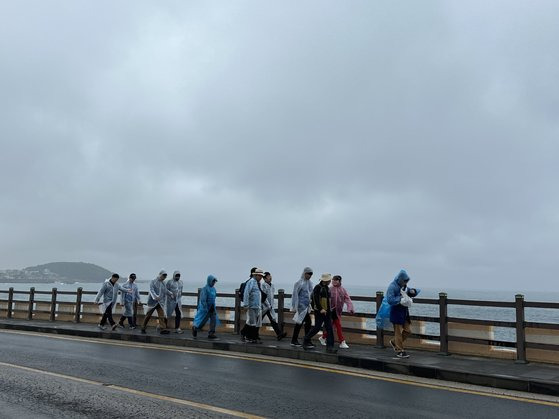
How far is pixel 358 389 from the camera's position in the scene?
316 inches

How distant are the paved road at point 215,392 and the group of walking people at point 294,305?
127 centimetres

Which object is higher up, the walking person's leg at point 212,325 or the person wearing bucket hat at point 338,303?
the person wearing bucket hat at point 338,303

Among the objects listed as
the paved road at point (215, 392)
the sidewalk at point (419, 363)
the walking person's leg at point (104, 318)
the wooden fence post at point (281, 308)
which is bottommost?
the paved road at point (215, 392)

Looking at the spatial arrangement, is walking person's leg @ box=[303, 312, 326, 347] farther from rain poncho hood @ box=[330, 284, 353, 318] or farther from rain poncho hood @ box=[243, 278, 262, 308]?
rain poncho hood @ box=[243, 278, 262, 308]

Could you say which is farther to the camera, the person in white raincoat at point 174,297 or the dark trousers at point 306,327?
the person in white raincoat at point 174,297

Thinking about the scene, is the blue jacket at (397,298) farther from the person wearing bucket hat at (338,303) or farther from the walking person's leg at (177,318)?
the walking person's leg at (177,318)

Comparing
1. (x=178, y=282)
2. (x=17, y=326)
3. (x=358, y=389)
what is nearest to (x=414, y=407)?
(x=358, y=389)

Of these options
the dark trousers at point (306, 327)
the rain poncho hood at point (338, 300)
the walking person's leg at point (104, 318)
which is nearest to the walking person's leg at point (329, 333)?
the rain poncho hood at point (338, 300)

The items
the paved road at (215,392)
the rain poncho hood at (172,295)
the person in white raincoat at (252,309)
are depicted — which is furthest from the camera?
the rain poncho hood at (172,295)

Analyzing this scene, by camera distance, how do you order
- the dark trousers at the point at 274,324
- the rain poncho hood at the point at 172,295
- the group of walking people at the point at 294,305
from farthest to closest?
the rain poncho hood at the point at 172,295, the dark trousers at the point at 274,324, the group of walking people at the point at 294,305

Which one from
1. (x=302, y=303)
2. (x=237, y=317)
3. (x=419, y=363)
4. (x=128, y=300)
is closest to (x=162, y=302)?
(x=128, y=300)

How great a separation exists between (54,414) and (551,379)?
7.14 meters

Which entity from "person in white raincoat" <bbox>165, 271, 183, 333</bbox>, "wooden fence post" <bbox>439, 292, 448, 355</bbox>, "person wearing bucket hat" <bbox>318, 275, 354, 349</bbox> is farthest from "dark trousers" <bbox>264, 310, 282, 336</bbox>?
"wooden fence post" <bbox>439, 292, 448, 355</bbox>

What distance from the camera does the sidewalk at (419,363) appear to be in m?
8.17
